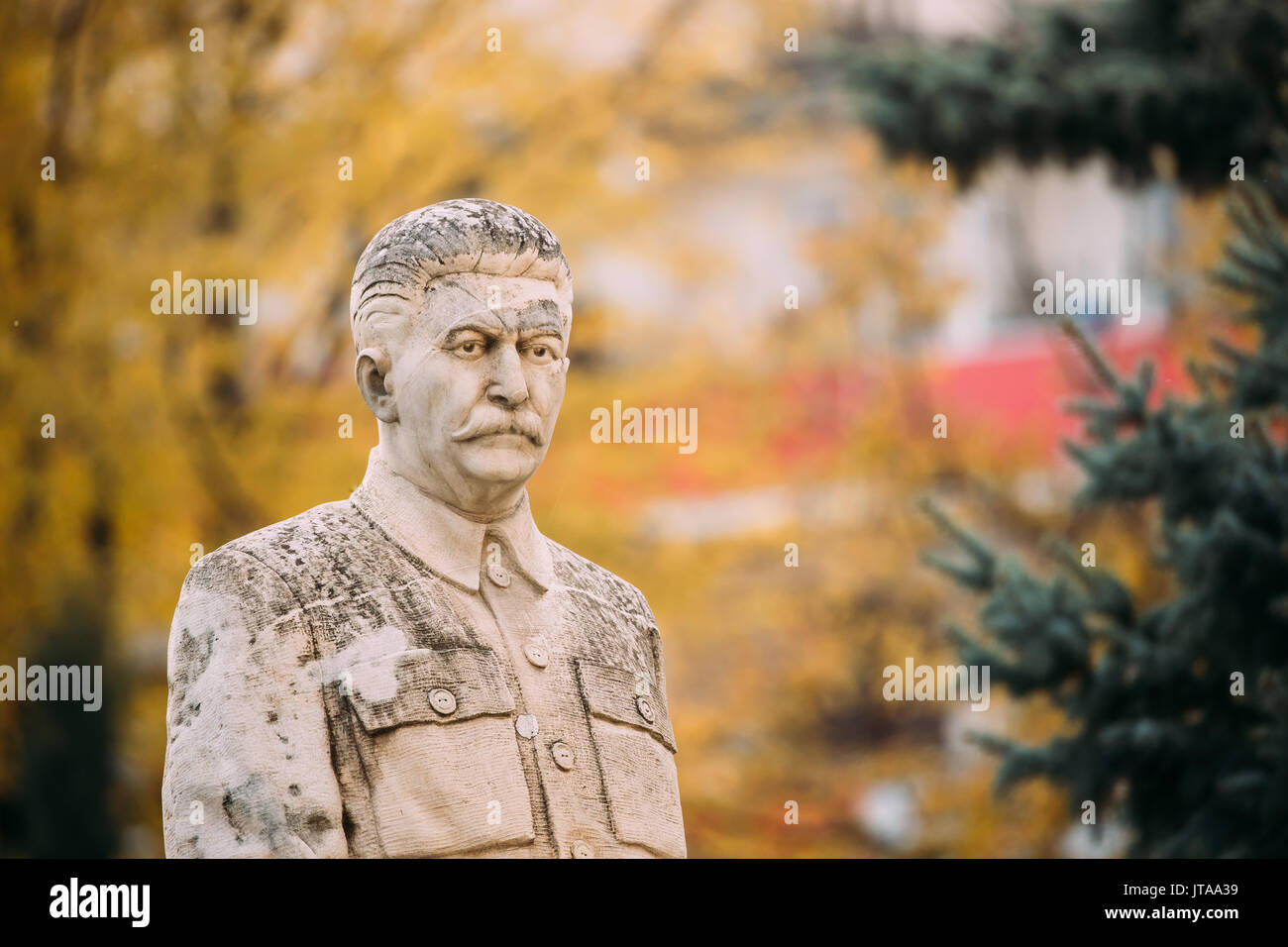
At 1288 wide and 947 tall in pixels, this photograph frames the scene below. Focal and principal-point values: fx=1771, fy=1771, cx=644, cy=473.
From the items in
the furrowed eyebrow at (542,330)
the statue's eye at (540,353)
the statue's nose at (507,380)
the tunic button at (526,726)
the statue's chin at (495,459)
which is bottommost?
the tunic button at (526,726)

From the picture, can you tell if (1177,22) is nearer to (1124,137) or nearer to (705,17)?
(1124,137)

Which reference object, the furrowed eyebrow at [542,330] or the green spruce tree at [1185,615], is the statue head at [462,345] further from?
the green spruce tree at [1185,615]

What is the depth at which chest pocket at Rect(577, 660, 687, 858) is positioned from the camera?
3881mm

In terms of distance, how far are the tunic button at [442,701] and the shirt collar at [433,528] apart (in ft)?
0.94

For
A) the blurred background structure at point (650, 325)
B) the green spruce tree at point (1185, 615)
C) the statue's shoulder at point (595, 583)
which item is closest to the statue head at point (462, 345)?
the statue's shoulder at point (595, 583)

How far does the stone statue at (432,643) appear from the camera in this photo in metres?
3.51

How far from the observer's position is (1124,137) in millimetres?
9461

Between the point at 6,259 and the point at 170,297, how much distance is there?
1.34 metres

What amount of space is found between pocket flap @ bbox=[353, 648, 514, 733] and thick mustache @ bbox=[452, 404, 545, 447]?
463 mm

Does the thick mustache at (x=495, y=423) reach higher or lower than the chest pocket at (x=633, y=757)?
higher

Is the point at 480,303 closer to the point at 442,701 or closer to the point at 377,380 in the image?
the point at 377,380
